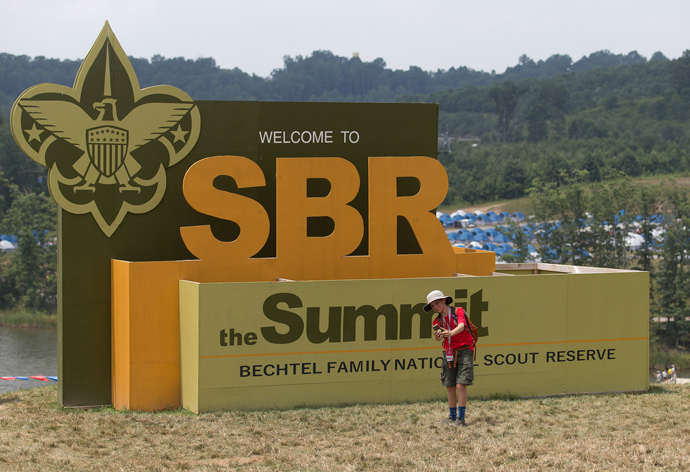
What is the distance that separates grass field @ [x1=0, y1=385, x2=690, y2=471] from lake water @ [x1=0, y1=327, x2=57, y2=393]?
15305 millimetres

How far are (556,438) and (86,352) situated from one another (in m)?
7.73

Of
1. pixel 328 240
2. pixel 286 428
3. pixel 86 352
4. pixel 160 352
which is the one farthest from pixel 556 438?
pixel 86 352

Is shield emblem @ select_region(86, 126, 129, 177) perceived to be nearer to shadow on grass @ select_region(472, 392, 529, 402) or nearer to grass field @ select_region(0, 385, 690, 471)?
grass field @ select_region(0, 385, 690, 471)

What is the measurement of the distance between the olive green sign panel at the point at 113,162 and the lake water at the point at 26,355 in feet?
40.3

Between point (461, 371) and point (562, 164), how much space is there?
257ft

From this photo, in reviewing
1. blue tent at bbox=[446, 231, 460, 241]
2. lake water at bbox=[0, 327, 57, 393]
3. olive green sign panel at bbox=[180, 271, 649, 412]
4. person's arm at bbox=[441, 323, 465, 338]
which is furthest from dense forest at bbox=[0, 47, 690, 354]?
person's arm at bbox=[441, 323, 465, 338]

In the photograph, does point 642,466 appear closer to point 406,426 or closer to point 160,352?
point 406,426

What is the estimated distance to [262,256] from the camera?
12.5 metres

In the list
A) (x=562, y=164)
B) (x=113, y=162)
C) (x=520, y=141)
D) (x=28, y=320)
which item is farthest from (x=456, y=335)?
(x=520, y=141)

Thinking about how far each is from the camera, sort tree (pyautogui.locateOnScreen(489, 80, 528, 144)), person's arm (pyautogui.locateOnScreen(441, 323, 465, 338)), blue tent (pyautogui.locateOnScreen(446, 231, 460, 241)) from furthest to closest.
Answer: tree (pyautogui.locateOnScreen(489, 80, 528, 144)) → blue tent (pyautogui.locateOnScreen(446, 231, 460, 241)) → person's arm (pyautogui.locateOnScreen(441, 323, 465, 338))

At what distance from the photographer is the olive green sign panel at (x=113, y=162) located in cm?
1159

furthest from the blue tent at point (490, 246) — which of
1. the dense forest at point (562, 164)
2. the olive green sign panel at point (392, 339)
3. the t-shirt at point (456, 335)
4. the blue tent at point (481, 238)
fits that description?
the t-shirt at point (456, 335)

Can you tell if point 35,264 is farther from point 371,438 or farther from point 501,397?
point 371,438

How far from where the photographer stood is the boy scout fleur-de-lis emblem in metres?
11.5
